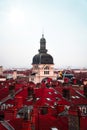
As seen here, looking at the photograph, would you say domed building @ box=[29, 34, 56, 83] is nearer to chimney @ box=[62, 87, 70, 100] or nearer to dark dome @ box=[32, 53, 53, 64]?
dark dome @ box=[32, 53, 53, 64]

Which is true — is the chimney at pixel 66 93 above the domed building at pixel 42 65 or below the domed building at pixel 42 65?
below

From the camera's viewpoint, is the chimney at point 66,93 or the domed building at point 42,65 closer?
the chimney at point 66,93

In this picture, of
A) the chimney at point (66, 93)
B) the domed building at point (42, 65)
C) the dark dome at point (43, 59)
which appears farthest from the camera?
the domed building at point (42, 65)

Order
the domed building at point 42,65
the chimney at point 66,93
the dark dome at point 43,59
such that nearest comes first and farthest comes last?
1. the chimney at point 66,93
2. the dark dome at point 43,59
3. the domed building at point 42,65

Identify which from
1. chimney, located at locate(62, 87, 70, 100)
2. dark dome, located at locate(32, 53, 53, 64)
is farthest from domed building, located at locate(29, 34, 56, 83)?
chimney, located at locate(62, 87, 70, 100)

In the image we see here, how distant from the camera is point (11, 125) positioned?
30250 mm

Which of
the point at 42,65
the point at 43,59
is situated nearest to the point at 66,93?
the point at 43,59

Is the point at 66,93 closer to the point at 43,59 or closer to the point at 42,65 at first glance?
the point at 43,59

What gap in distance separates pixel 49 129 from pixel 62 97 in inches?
959

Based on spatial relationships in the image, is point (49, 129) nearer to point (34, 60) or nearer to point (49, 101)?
point (49, 101)

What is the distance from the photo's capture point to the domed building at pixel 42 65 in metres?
116

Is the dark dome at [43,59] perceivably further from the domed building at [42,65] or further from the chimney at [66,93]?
the chimney at [66,93]

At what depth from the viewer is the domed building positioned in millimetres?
115750


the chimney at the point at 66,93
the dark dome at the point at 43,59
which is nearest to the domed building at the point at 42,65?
the dark dome at the point at 43,59
